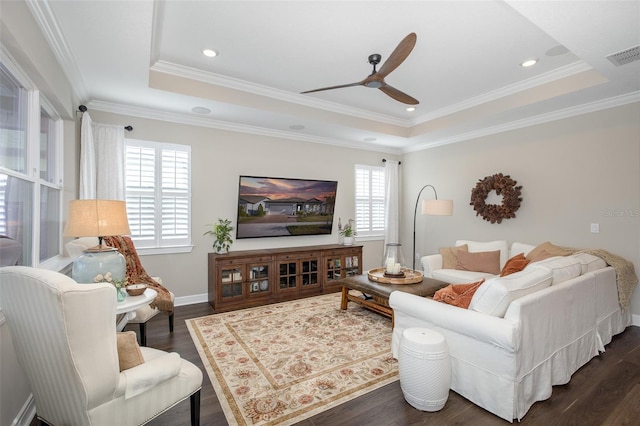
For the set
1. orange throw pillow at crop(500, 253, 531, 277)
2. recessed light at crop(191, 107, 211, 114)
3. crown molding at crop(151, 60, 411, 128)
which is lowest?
orange throw pillow at crop(500, 253, 531, 277)

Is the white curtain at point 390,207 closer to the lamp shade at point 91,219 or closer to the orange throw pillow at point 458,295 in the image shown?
the orange throw pillow at point 458,295

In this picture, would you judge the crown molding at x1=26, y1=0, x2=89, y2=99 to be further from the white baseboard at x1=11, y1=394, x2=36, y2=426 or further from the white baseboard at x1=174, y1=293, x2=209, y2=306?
the white baseboard at x1=174, y1=293, x2=209, y2=306

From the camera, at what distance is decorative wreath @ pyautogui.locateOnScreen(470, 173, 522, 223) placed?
15.8 ft

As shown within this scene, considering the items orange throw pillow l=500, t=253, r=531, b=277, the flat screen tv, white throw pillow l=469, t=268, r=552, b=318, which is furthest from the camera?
the flat screen tv

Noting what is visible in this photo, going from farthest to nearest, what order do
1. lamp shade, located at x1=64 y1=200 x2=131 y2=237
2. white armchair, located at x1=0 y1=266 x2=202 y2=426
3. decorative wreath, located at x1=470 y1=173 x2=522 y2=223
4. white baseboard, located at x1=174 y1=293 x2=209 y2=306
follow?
decorative wreath, located at x1=470 y1=173 x2=522 y2=223, white baseboard, located at x1=174 y1=293 x2=209 y2=306, lamp shade, located at x1=64 y1=200 x2=131 y2=237, white armchair, located at x1=0 y1=266 x2=202 y2=426

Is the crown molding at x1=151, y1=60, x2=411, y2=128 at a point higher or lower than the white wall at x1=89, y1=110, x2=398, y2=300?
higher

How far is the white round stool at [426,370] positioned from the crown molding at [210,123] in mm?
4013

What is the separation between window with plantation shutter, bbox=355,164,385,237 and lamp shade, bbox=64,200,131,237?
4600mm

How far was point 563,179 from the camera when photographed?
14.3ft

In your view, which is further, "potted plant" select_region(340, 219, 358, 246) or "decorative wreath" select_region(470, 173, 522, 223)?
"potted plant" select_region(340, 219, 358, 246)

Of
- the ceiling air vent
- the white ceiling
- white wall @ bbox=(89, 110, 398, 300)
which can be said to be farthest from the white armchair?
the ceiling air vent

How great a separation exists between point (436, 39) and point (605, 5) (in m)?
1.25

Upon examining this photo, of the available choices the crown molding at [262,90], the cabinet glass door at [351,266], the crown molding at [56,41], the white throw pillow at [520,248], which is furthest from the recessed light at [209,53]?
the white throw pillow at [520,248]

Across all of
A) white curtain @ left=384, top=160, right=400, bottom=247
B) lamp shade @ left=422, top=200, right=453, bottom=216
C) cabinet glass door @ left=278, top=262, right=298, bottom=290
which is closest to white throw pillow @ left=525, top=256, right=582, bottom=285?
lamp shade @ left=422, top=200, right=453, bottom=216
